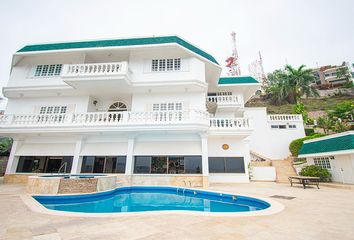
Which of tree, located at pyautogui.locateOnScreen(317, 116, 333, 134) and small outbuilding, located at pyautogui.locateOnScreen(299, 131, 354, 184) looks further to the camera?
tree, located at pyautogui.locateOnScreen(317, 116, 333, 134)

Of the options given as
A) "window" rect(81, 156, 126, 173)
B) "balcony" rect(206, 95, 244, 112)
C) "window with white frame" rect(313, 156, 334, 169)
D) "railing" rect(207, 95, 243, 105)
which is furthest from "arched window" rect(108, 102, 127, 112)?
"window with white frame" rect(313, 156, 334, 169)

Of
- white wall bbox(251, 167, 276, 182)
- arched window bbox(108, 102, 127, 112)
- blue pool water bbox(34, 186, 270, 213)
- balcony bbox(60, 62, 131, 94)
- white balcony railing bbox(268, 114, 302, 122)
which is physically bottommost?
blue pool water bbox(34, 186, 270, 213)

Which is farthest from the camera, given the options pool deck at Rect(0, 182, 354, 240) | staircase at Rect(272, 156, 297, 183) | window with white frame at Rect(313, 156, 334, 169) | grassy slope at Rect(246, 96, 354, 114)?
grassy slope at Rect(246, 96, 354, 114)

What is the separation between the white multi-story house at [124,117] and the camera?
12.2 m

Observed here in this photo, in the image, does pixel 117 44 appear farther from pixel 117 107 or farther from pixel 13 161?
pixel 13 161

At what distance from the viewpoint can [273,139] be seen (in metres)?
19.1

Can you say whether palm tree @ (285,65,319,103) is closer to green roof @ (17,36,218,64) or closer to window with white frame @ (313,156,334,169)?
window with white frame @ (313,156,334,169)

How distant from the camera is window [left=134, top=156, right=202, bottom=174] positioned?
40.3ft

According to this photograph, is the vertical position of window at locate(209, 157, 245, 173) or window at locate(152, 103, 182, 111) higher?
window at locate(152, 103, 182, 111)

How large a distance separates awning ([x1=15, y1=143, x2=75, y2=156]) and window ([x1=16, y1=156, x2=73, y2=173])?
331mm

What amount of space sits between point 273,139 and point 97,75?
60.9 feet

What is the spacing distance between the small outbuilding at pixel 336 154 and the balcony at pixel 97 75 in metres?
15.1

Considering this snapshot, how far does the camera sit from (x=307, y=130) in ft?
68.7

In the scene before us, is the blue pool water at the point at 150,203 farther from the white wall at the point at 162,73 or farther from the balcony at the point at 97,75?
the white wall at the point at 162,73
